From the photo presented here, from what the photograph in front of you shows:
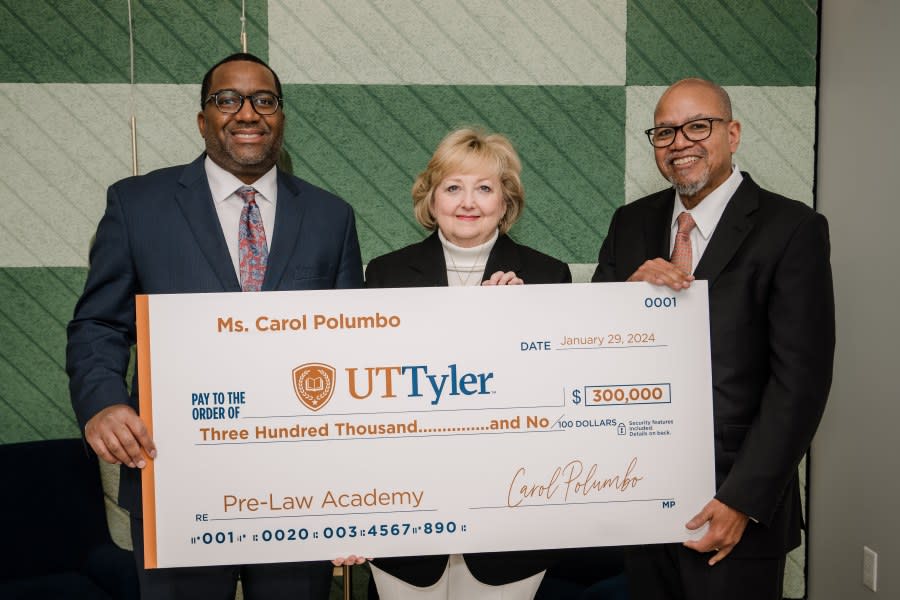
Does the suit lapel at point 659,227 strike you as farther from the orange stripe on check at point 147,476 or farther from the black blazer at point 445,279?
the orange stripe on check at point 147,476

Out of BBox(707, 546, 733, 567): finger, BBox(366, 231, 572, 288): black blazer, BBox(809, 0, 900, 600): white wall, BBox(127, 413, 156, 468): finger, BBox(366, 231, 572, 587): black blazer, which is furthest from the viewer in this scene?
BBox(809, 0, 900, 600): white wall

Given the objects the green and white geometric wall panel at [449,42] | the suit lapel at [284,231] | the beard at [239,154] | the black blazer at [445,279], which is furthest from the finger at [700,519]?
the green and white geometric wall panel at [449,42]

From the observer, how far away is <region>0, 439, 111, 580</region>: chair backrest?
2.23 metres

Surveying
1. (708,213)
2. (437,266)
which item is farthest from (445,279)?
(708,213)

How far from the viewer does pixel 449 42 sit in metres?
2.57

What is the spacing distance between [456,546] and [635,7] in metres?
2.27

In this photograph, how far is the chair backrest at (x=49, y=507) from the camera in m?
2.23

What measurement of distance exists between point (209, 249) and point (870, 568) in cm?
259

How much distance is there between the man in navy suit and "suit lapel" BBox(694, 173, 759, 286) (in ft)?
3.31

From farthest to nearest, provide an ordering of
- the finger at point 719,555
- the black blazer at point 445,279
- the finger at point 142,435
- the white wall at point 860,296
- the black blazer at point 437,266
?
the white wall at point 860,296, the black blazer at point 437,266, the black blazer at point 445,279, the finger at point 719,555, the finger at point 142,435

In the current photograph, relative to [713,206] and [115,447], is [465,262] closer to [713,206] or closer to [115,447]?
[713,206]

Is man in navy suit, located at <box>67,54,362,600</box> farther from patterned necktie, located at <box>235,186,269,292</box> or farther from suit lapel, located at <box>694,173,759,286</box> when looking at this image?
suit lapel, located at <box>694,173,759,286</box>

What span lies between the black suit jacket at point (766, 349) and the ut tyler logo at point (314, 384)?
99cm
